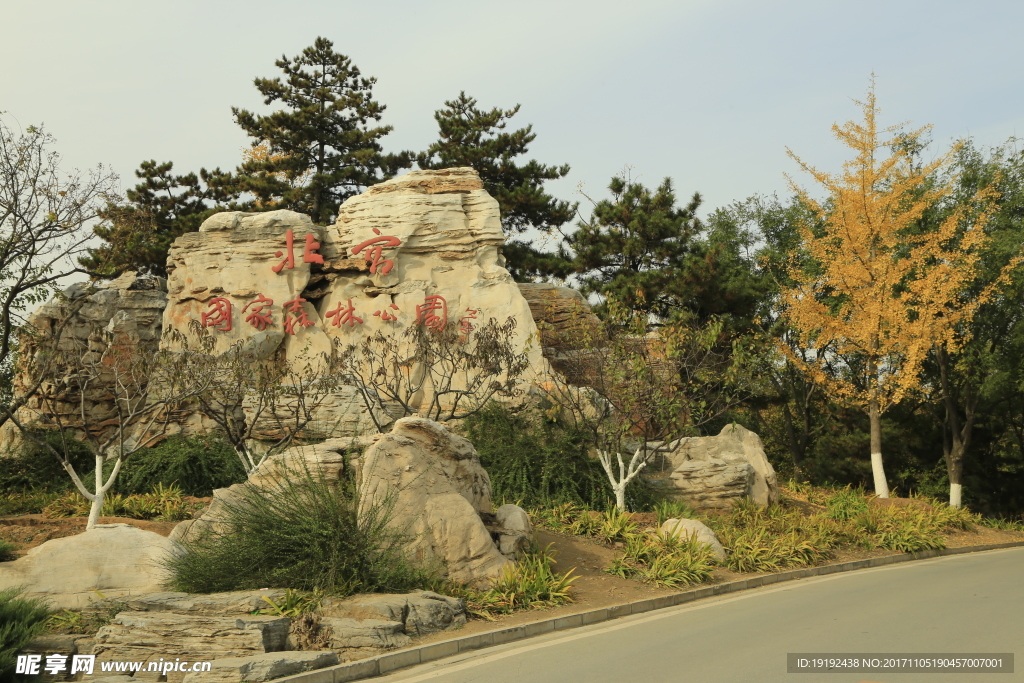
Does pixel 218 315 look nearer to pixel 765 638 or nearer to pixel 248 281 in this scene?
pixel 248 281

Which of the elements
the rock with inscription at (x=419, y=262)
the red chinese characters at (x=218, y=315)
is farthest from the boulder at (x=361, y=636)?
the red chinese characters at (x=218, y=315)

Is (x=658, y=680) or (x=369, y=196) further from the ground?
(x=369, y=196)

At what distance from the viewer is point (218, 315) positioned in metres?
18.6

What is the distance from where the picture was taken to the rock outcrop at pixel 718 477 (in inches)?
610

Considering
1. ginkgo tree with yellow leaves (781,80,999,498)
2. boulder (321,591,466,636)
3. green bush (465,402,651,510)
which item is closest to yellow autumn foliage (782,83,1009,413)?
ginkgo tree with yellow leaves (781,80,999,498)

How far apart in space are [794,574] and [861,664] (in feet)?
18.5

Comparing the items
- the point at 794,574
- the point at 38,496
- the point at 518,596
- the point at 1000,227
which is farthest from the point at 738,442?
the point at 38,496

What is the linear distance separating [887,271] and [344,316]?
11937 mm

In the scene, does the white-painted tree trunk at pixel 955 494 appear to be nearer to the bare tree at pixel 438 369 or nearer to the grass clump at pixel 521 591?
the bare tree at pixel 438 369

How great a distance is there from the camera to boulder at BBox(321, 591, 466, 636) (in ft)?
25.4

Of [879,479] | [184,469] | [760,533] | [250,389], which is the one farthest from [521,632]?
[879,479]

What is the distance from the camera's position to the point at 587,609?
930cm

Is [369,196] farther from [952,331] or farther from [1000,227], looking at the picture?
[1000,227]

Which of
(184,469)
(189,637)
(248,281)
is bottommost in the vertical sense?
(189,637)
